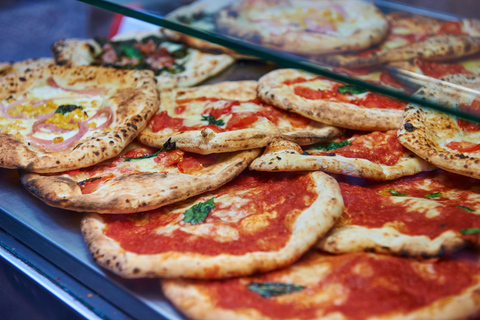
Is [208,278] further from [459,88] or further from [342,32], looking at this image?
[342,32]

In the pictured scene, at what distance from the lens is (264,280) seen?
7.63 feet

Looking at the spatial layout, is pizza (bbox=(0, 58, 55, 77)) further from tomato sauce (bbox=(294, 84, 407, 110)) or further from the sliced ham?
tomato sauce (bbox=(294, 84, 407, 110))

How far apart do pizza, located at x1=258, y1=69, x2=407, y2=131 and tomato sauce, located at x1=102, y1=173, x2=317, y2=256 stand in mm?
743

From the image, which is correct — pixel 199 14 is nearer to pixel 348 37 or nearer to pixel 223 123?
pixel 223 123

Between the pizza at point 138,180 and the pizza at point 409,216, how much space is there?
0.90 metres

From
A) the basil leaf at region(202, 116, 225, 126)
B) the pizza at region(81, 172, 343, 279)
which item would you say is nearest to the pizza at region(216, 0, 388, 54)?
the basil leaf at region(202, 116, 225, 126)

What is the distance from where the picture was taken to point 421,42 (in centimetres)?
355

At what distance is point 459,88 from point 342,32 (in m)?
2.20

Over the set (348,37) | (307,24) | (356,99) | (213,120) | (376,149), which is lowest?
(213,120)

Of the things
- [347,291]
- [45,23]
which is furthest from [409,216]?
[45,23]

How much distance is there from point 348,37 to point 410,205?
214cm

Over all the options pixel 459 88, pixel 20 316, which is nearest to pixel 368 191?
pixel 459 88

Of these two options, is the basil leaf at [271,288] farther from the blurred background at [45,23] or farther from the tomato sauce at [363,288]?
the blurred background at [45,23]

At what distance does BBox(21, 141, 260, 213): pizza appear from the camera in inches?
110
